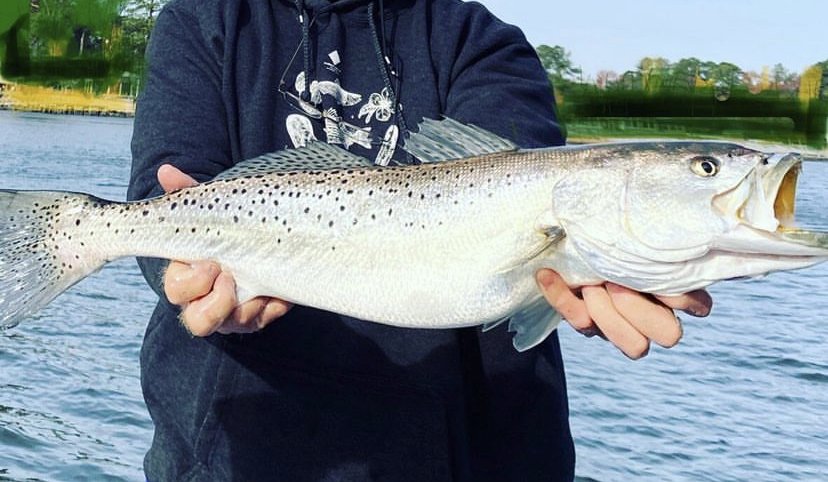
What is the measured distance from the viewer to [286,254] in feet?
9.81

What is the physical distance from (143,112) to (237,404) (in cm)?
102

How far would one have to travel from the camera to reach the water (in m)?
7.92

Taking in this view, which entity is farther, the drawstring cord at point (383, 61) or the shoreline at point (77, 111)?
the shoreline at point (77, 111)

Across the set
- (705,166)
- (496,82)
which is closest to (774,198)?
(705,166)

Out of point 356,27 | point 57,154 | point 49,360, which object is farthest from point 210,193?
point 57,154

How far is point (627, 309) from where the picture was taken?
9.18ft

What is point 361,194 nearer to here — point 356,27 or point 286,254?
point 286,254

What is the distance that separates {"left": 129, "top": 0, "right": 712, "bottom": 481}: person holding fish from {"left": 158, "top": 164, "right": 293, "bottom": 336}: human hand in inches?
1.2

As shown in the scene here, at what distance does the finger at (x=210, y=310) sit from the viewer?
2.82m

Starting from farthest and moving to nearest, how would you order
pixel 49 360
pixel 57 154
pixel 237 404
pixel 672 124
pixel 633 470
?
pixel 672 124 → pixel 57 154 → pixel 49 360 → pixel 633 470 → pixel 237 404

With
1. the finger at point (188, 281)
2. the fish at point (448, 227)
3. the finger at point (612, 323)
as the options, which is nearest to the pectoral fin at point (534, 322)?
the fish at point (448, 227)

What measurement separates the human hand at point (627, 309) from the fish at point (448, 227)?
0.12 feet

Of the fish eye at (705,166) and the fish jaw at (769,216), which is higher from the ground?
the fish eye at (705,166)

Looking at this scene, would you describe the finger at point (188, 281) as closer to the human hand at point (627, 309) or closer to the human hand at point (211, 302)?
the human hand at point (211, 302)
